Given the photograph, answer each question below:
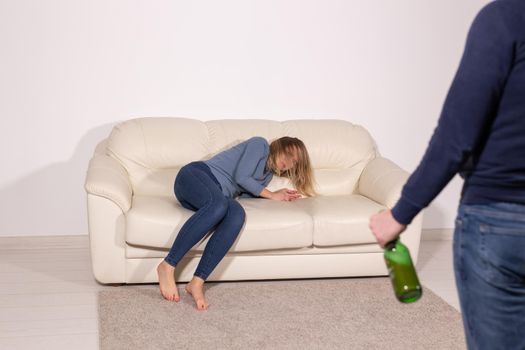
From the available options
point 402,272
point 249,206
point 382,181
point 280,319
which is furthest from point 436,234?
point 402,272

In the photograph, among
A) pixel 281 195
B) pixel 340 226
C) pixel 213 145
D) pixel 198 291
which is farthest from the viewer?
pixel 213 145

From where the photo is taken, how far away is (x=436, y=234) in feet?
14.8

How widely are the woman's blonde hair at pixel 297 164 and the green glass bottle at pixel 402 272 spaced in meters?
2.24

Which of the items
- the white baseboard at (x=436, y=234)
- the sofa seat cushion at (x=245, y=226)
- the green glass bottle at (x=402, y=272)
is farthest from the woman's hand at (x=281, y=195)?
the green glass bottle at (x=402, y=272)

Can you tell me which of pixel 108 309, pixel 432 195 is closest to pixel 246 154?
pixel 108 309

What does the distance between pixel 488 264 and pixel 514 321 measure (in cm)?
12

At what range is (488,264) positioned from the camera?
3.87ft

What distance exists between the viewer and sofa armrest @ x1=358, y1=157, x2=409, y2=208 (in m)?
3.57

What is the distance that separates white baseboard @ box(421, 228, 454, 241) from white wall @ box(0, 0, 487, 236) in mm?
484

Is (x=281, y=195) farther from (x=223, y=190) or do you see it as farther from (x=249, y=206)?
(x=223, y=190)

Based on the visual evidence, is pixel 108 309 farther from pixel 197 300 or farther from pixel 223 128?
pixel 223 128

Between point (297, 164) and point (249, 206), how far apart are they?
40 centimetres

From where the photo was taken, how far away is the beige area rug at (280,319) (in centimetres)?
272

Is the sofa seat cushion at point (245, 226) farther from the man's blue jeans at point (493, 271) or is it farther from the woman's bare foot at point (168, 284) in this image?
the man's blue jeans at point (493, 271)
